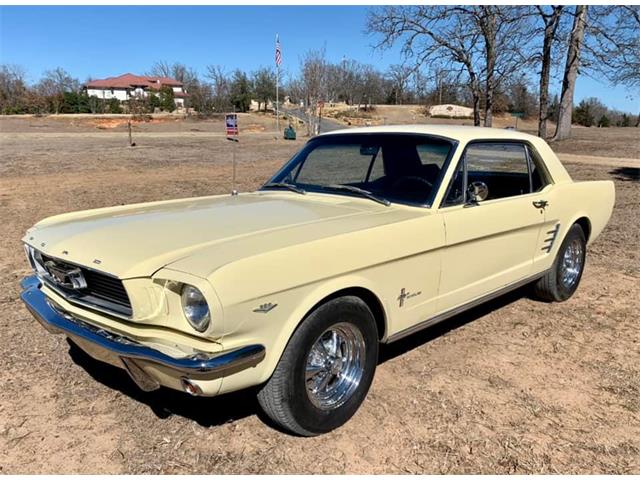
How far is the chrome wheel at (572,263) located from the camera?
196 inches

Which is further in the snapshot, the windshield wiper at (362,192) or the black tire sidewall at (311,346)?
the windshield wiper at (362,192)

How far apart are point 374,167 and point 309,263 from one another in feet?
5.33

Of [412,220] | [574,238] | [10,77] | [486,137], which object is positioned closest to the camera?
[412,220]

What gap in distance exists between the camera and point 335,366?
3.07 m

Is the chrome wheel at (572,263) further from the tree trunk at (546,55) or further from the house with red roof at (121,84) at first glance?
the house with red roof at (121,84)

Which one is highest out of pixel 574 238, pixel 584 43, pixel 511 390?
pixel 584 43

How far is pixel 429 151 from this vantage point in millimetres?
3826

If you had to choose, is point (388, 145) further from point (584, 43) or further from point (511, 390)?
point (584, 43)

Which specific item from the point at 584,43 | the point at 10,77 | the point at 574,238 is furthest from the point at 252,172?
the point at 10,77

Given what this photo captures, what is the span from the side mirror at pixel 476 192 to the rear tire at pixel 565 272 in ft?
4.98

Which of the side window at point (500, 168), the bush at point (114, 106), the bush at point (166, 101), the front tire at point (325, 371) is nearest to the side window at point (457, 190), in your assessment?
the side window at point (500, 168)

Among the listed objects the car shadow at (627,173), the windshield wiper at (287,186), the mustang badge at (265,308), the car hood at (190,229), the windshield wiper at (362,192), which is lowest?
the car shadow at (627,173)

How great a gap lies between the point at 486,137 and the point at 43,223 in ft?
10.7

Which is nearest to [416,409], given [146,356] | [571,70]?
[146,356]
